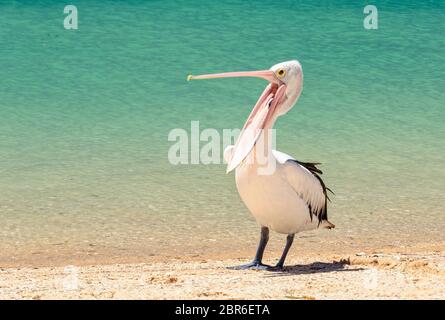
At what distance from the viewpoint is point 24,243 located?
24.8 feet

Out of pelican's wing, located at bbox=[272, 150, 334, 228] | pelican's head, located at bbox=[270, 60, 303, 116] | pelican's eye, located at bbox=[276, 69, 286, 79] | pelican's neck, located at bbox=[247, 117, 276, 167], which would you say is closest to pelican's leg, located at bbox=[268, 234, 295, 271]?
pelican's wing, located at bbox=[272, 150, 334, 228]

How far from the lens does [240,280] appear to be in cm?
579

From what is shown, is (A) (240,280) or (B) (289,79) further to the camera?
(B) (289,79)

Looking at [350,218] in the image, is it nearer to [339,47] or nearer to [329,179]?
[329,179]

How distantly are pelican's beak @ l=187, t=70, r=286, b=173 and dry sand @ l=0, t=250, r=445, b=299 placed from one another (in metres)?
0.70

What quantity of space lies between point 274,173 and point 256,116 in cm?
38

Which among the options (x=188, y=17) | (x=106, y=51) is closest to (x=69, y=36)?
(x=106, y=51)

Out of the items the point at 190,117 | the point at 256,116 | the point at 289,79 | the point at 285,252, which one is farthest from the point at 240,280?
the point at 190,117

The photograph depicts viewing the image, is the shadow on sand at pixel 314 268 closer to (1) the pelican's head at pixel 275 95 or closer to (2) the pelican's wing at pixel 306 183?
(2) the pelican's wing at pixel 306 183

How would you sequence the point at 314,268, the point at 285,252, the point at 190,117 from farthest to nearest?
the point at 190,117 < the point at 314,268 < the point at 285,252

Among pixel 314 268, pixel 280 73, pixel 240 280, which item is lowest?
pixel 314 268

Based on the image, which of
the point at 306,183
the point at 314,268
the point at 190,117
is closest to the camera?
the point at 306,183

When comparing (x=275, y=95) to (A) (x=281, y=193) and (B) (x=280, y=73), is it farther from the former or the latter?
(A) (x=281, y=193)
